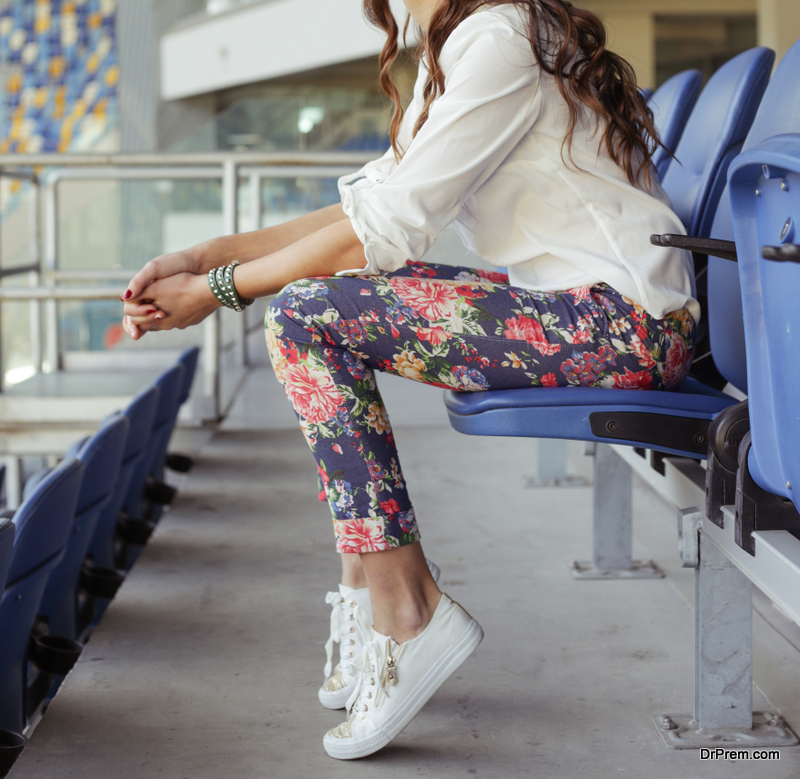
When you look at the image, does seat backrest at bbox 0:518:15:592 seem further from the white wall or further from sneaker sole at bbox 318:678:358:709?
the white wall

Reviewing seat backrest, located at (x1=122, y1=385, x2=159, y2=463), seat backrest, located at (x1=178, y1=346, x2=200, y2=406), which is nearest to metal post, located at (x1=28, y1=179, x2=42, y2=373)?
seat backrest, located at (x1=178, y1=346, x2=200, y2=406)

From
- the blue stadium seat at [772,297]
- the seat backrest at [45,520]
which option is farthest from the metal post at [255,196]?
the blue stadium seat at [772,297]

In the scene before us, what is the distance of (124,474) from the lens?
198cm

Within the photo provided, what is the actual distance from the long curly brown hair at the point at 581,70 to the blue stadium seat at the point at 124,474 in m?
1.04

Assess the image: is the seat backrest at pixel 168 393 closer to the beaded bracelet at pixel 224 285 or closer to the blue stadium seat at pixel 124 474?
the blue stadium seat at pixel 124 474

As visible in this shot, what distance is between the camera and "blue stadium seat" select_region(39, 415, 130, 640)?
5.09ft

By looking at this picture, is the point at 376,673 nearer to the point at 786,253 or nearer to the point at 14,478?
the point at 786,253

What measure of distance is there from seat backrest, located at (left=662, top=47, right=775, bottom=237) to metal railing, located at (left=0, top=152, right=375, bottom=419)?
1898 mm

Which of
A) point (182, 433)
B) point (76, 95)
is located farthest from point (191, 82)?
point (182, 433)

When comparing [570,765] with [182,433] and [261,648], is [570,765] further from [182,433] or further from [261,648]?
[182,433]

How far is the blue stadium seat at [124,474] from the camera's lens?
6.27ft

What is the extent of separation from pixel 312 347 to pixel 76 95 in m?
12.0

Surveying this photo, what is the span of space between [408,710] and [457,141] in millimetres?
681

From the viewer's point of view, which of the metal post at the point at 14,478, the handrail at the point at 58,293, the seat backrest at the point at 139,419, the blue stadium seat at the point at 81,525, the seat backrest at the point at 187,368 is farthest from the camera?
the metal post at the point at 14,478
